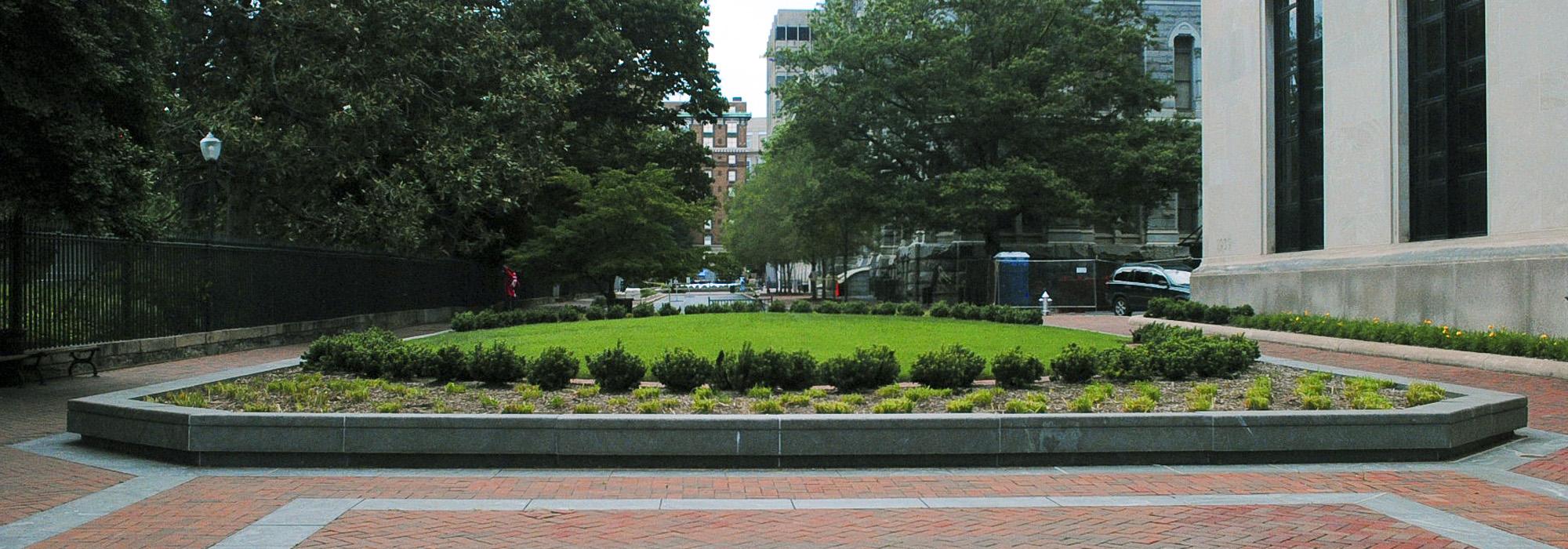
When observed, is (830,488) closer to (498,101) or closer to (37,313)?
(37,313)

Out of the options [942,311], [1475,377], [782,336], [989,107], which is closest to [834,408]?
[782,336]

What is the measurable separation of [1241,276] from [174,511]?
83.8ft

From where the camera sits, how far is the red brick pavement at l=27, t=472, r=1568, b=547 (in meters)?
6.94

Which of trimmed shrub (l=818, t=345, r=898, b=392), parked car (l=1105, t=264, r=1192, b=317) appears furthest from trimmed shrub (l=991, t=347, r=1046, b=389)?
parked car (l=1105, t=264, r=1192, b=317)

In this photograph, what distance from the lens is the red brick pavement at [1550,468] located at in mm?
8260

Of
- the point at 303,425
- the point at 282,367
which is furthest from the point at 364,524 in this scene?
the point at 282,367

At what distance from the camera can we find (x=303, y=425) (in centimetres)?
852

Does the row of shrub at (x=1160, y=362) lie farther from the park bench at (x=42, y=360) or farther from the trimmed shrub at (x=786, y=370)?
the park bench at (x=42, y=360)

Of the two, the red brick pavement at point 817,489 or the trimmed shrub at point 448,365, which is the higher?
the trimmed shrub at point 448,365

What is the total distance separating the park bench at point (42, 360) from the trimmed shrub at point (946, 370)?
11801 millimetres

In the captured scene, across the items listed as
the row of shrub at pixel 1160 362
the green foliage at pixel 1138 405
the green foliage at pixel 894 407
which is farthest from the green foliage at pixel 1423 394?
the green foliage at pixel 894 407

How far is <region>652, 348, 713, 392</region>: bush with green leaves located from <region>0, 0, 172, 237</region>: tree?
304 inches

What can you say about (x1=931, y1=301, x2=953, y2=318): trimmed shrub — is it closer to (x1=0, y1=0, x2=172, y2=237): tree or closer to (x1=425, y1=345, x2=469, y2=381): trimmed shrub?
(x1=425, y1=345, x2=469, y2=381): trimmed shrub

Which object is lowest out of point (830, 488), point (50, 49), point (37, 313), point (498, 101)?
point (830, 488)
